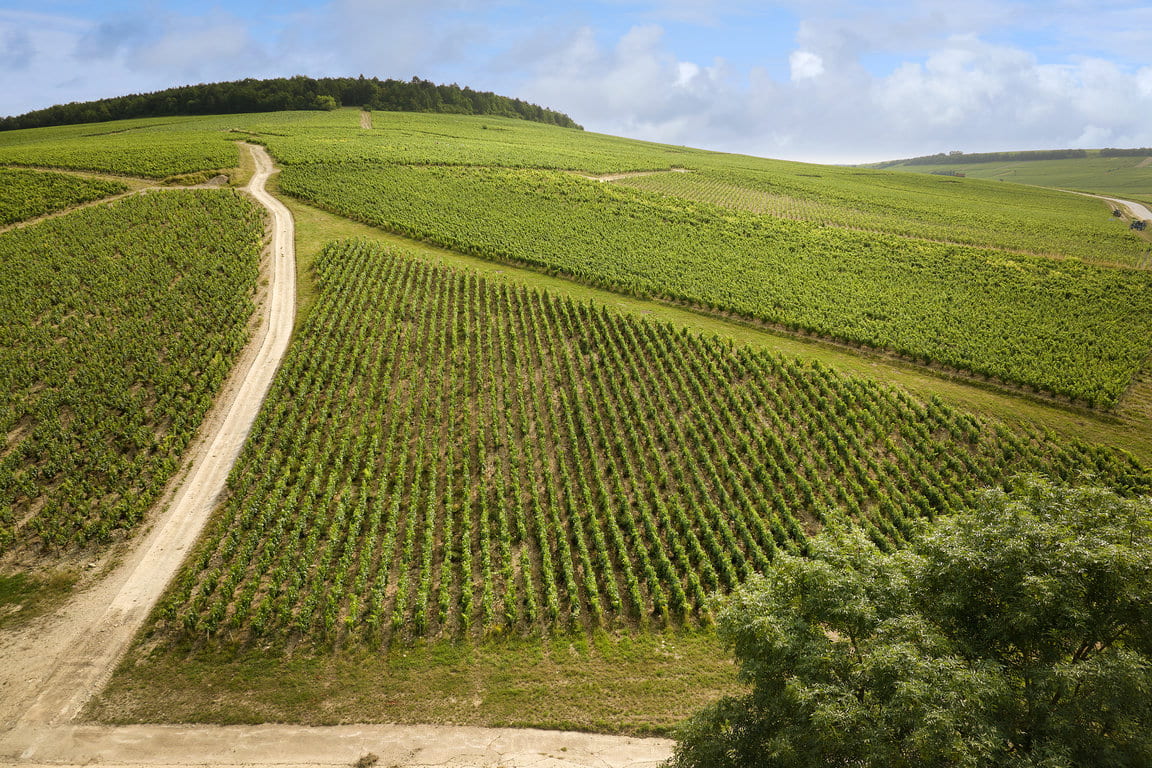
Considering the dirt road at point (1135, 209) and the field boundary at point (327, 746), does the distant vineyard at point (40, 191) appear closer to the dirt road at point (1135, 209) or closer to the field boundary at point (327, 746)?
the field boundary at point (327, 746)

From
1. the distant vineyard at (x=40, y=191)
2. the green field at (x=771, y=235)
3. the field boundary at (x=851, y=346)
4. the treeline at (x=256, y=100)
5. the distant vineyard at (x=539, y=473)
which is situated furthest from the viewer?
the treeline at (x=256, y=100)

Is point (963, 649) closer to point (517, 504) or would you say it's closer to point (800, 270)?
point (517, 504)

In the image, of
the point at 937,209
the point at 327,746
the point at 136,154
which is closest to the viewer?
the point at 327,746

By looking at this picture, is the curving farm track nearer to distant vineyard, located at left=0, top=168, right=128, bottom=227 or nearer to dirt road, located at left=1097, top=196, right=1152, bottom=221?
distant vineyard, located at left=0, top=168, right=128, bottom=227

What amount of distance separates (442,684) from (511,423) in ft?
58.8

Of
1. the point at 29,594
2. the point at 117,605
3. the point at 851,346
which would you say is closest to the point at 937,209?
the point at 851,346

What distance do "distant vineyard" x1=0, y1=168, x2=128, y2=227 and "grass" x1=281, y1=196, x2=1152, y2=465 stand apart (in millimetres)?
23637

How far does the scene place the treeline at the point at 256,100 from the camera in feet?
458

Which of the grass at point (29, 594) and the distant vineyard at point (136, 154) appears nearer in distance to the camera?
the grass at point (29, 594)

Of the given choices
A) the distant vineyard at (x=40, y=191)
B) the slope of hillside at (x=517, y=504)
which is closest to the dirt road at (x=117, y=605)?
the slope of hillside at (x=517, y=504)

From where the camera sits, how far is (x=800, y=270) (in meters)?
65.8

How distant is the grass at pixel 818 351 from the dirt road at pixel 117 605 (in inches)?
690

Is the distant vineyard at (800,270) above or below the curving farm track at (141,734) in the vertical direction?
above

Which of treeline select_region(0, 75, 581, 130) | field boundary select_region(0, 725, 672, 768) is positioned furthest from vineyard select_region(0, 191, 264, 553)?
treeline select_region(0, 75, 581, 130)
